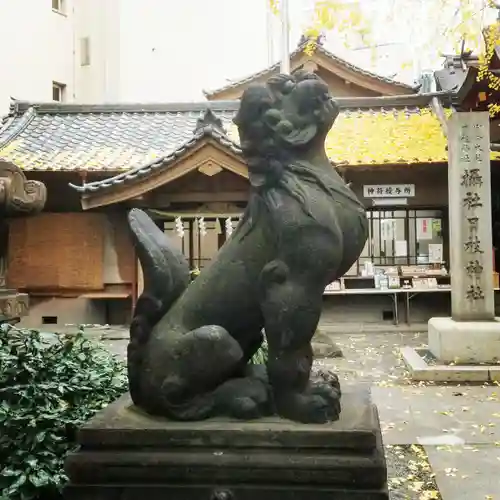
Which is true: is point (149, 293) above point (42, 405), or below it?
above

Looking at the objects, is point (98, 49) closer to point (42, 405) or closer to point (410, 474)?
point (42, 405)

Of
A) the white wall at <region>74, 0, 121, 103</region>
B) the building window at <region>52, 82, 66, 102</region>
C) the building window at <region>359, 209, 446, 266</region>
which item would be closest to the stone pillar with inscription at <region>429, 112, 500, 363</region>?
the building window at <region>359, 209, 446, 266</region>

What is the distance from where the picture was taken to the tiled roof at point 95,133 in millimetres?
14133

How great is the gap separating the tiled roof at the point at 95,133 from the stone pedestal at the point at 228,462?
36.9 feet

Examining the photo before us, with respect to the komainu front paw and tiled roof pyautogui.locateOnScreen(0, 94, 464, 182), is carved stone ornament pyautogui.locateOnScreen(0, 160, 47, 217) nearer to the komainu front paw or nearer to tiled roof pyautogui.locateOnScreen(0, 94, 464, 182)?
the komainu front paw

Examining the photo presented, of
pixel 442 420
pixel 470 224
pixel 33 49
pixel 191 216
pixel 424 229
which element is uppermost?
pixel 33 49

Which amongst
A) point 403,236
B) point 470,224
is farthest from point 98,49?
point 470,224

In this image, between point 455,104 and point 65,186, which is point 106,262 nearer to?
point 65,186

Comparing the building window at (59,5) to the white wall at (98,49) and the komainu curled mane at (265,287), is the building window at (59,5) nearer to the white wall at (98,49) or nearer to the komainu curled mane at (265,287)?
the white wall at (98,49)

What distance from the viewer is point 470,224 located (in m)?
8.97

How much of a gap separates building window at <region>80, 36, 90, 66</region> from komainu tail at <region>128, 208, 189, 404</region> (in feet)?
90.1

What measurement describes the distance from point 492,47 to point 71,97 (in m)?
20.6

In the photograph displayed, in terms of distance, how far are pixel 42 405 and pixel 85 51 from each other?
26.8m

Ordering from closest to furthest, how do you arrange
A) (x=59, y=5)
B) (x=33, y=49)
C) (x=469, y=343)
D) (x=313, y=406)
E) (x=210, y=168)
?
1. (x=313, y=406)
2. (x=469, y=343)
3. (x=210, y=168)
4. (x=33, y=49)
5. (x=59, y=5)
